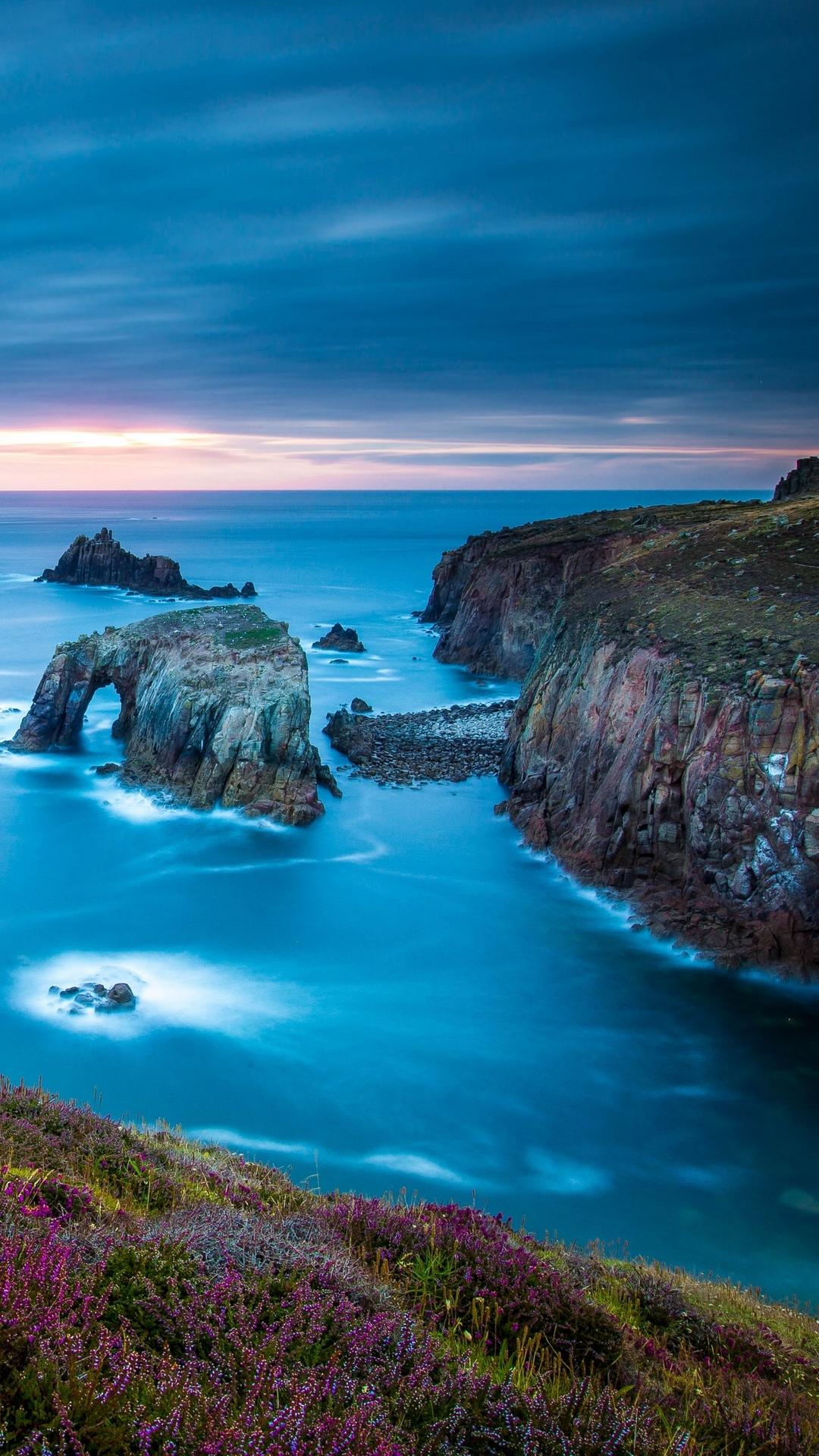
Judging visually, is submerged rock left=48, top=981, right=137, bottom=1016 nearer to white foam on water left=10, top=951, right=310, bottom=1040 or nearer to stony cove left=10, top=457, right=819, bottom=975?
white foam on water left=10, top=951, right=310, bottom=1040

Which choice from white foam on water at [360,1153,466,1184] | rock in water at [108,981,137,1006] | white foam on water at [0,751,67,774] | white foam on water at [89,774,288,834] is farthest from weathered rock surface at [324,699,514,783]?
white foam on water at [360,1153,466,1184]

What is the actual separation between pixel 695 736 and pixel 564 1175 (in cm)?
1310

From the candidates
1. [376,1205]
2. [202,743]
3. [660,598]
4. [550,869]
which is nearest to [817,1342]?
[376,1205]

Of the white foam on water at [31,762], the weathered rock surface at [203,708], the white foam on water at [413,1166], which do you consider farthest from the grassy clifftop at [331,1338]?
the white foam on water at [31,762]

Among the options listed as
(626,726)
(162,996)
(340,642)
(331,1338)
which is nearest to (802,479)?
(340,642)

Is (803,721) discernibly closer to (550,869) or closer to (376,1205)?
(550,869)

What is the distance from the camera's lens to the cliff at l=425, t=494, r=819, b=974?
77.3 ft

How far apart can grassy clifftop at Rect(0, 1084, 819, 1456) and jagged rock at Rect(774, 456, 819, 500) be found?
6197 centimetres

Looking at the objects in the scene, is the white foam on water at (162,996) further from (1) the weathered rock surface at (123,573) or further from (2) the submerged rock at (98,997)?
(1) the weathered rock surface at (123,573)

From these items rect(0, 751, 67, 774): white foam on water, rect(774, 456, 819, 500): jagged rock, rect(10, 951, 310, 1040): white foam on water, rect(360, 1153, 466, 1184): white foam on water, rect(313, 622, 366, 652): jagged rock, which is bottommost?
rect(360, 1153, 466, 1184): white foam on water

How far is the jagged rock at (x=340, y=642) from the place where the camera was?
2837 inches

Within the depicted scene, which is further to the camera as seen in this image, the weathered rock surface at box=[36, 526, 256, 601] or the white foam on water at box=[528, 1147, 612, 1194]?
the weathered rock surface at box=[36, 526, 256, 601]

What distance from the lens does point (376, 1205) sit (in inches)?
384

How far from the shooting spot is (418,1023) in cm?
2262
